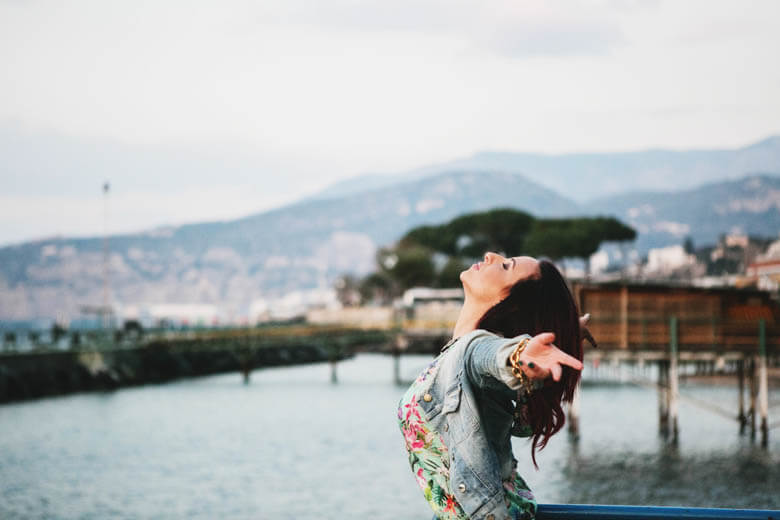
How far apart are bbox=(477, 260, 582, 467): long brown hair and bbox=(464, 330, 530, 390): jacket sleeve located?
24 centimetres

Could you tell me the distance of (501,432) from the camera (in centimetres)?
328

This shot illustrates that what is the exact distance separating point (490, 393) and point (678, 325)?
1236 inches

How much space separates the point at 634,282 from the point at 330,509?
1250cm

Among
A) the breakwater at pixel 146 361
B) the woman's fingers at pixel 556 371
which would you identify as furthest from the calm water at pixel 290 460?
the woman's fingers at pixel 556 371

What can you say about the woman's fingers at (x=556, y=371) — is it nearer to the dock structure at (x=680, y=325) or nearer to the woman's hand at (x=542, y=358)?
the woman's hand at (x=542, y=358)

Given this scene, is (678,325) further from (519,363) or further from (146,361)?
(146,361)

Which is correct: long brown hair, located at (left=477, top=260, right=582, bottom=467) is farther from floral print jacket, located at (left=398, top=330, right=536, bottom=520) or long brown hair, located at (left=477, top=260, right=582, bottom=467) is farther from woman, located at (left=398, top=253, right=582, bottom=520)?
floral print jacket, located at (left=398, top=330, right=536, bottom=520)

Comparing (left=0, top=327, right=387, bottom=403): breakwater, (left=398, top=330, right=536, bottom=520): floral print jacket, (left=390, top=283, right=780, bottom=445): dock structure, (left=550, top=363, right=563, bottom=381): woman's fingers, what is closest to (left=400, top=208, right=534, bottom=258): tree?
(left=0, top=327, right=387, bottom=403): breakwater

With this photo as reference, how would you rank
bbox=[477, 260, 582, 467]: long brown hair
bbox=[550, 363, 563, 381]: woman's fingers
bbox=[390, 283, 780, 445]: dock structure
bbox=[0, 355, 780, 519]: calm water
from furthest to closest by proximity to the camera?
bbox=[390, 283, 780, 445]: dock structure
bbox=[0, 355, 780, 519]: calm water
bbox=[477, 260, 582, 467]: long brown hair
bbox=[550, 363, 563, 381]: woman's fingers

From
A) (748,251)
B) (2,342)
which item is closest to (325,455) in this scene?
(2,342)

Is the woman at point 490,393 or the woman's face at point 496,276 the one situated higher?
the woman's face at point 496,276

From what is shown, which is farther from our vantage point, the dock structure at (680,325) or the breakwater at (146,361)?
the breakwater at (146,361)

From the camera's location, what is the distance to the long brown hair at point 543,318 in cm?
343

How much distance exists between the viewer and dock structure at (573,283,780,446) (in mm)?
32875
